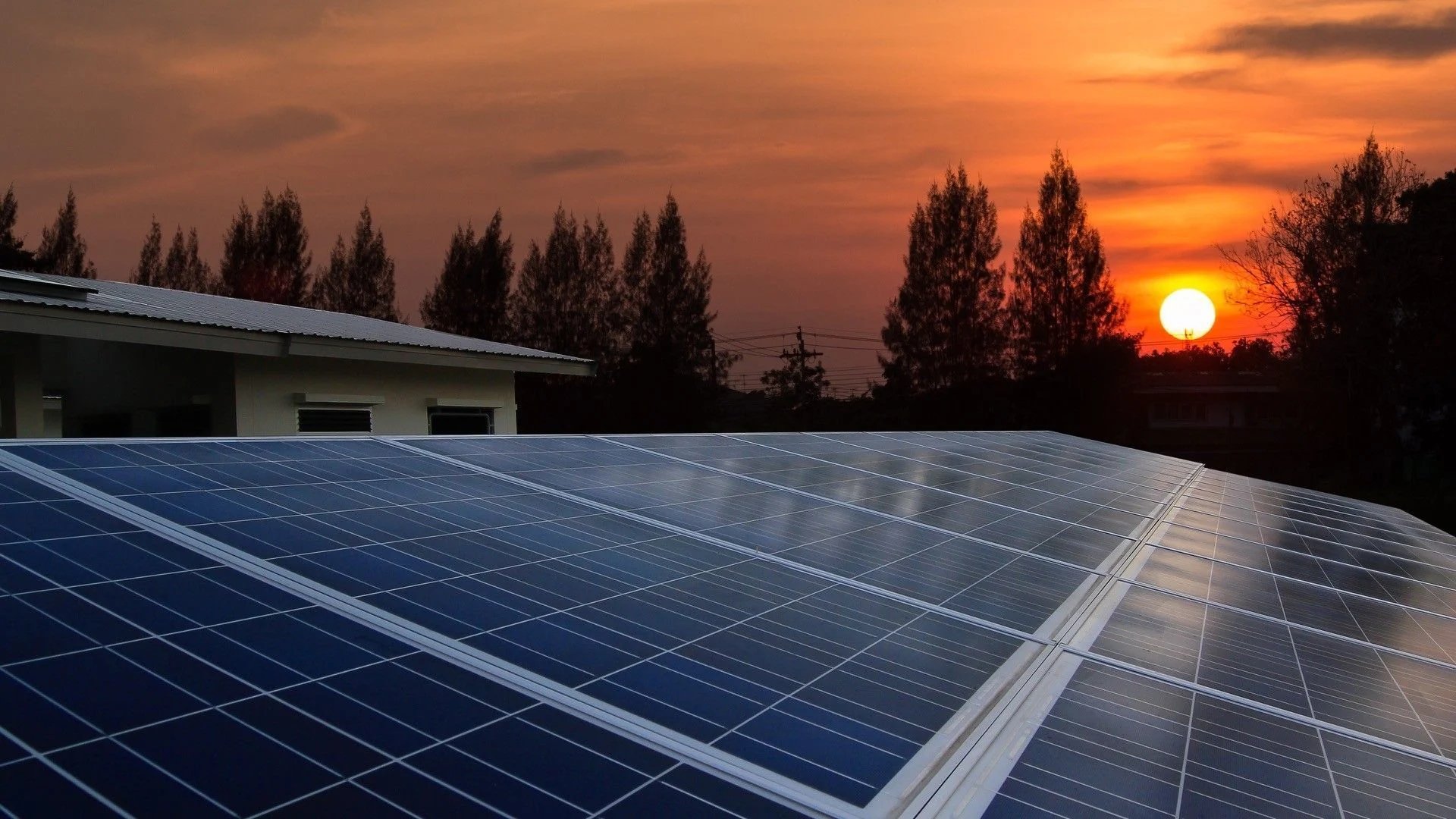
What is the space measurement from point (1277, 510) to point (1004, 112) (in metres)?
17.3

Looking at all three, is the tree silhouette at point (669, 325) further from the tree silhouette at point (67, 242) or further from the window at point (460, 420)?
the window at point (460, 420)

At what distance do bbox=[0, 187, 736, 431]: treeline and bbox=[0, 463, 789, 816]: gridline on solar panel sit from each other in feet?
182

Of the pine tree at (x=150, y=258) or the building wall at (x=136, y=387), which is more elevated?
the pine tree at (x=150, y=258)

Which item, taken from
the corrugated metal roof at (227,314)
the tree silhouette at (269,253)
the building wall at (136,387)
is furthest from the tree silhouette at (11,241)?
the building wall at (136,387)

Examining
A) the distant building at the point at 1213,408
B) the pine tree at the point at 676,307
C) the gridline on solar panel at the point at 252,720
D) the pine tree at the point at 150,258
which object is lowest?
the distant building at the point at 1213,408

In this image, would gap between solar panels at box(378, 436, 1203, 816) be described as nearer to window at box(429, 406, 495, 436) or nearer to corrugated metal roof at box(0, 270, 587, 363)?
corrugated metal roof at box(0, 270, 587, 363)

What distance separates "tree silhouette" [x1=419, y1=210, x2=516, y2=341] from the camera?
6209 centimetres

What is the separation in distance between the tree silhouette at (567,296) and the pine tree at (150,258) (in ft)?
75.5

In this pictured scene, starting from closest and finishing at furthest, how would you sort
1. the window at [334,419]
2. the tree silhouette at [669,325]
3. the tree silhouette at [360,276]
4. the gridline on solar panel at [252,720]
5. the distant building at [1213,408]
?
the gridline on solar panel at [252,720]
the window at [334,419]
the tree silhouette at [669,325]
the tree silhouette at [360,276]
the distant building at [1213,408]

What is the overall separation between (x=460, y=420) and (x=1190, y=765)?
18.4 metres

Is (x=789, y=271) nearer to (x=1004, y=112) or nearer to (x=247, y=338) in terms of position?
(x=1004, y=112)

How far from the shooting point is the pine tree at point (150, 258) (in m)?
65.4

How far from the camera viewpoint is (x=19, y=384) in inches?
563

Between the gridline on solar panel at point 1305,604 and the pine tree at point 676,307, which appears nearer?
the gridline on solar panel at point 1305,604
